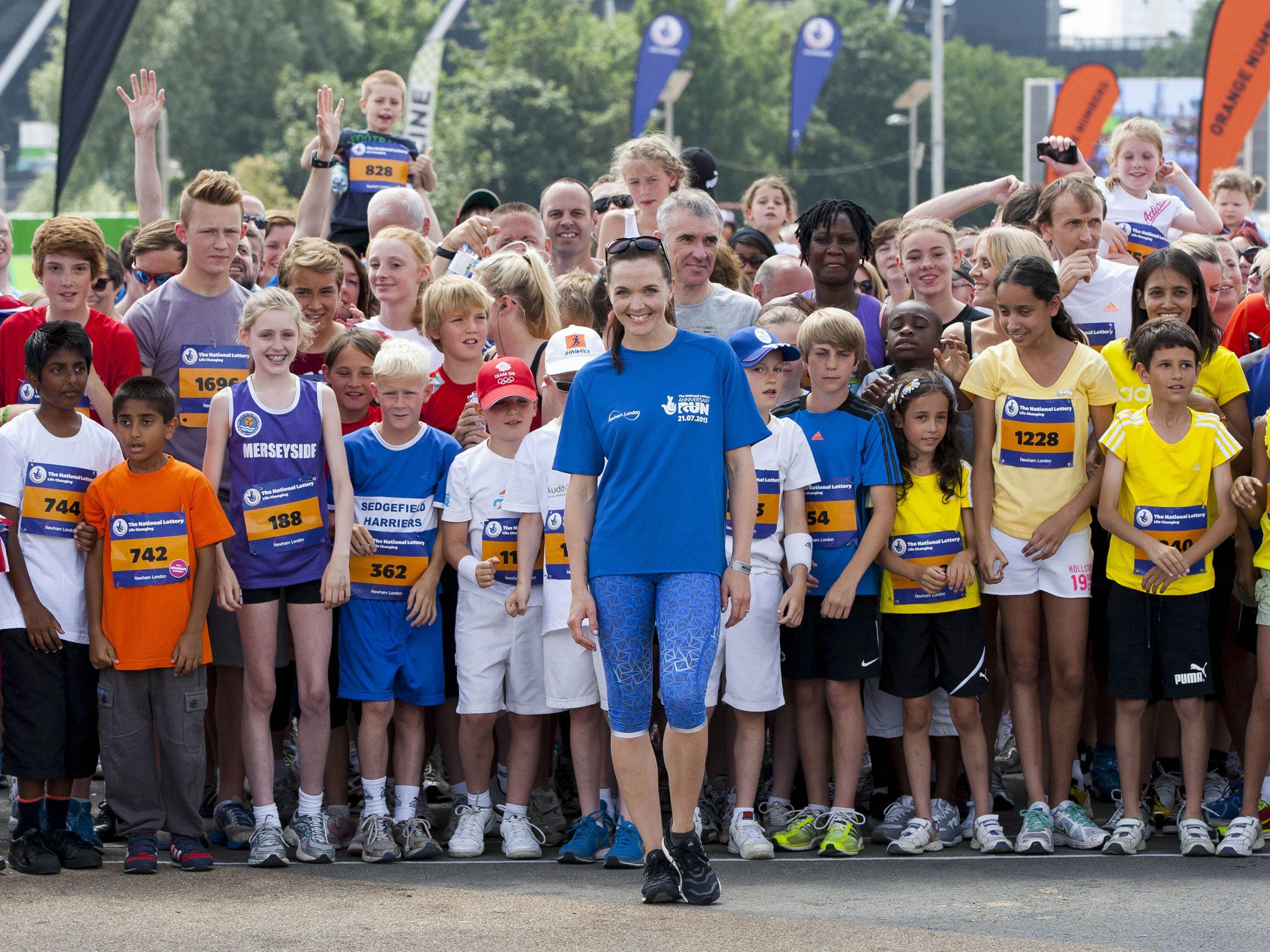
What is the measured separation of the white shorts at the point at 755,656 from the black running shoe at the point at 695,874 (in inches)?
34.6

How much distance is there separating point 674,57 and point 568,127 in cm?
2367

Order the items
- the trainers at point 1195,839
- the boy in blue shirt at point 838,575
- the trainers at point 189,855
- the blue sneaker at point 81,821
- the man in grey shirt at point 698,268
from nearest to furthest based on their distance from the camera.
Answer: the trainers at point 189,855, the trainers at point 1195,839, the blue sneaker at point 81,821, the boy in blue shirt at point 838,575, the man in grey shirt at point 698,268

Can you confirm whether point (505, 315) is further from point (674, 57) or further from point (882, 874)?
point (674, 57)

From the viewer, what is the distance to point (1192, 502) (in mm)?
5594

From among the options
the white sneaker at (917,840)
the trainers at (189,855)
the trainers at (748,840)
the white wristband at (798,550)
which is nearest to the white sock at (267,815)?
the trainers at (189,855)

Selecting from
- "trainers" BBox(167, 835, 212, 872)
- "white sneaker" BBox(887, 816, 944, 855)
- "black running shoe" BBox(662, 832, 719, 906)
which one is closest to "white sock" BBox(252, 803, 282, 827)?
"trainers" BBox(167, 835, 212, 872)

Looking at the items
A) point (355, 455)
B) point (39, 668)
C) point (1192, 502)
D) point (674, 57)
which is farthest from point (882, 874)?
point (674, 57)

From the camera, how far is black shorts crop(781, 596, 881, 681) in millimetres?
5723

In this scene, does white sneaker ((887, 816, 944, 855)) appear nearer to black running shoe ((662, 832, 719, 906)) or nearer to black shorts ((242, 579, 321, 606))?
black running shoe ((662, 832, 719, 906))

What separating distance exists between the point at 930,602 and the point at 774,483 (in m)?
0.74

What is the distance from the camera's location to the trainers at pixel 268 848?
5320 millimetres

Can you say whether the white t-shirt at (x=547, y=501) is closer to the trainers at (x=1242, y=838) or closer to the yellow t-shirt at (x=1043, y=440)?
the yellow t-shirt at (x=1043, y=440)

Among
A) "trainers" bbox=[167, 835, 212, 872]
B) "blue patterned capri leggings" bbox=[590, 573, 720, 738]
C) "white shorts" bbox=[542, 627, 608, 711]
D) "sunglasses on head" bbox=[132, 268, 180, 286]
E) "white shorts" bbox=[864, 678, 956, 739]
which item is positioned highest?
"sunglasses on head" bbox=[132, 268, 180, 286]

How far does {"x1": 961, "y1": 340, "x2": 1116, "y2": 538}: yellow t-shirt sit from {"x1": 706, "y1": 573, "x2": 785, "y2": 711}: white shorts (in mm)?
943
